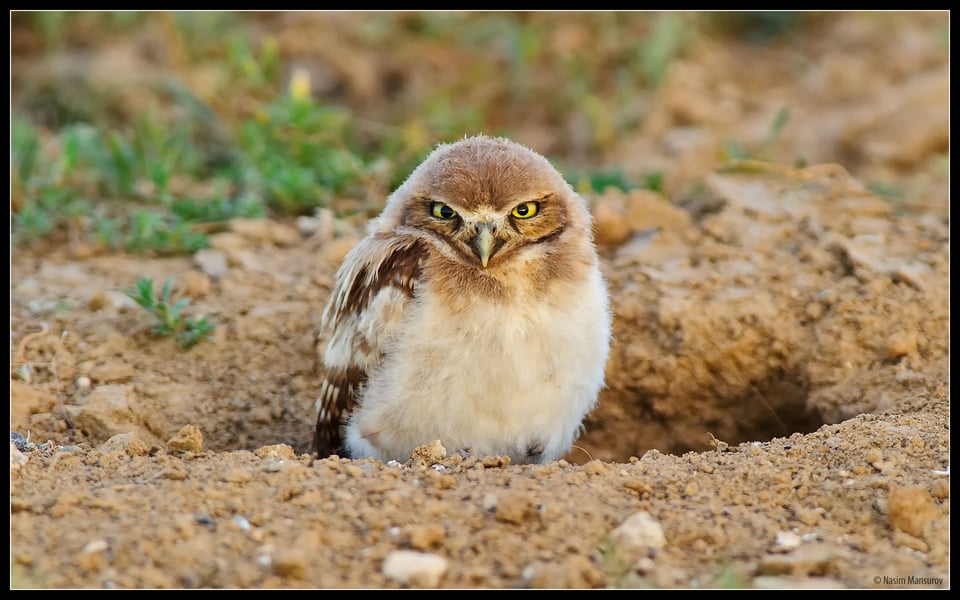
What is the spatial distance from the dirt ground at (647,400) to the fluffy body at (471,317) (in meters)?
0.47

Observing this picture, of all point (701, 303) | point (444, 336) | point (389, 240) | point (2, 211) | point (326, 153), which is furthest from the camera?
point (326, 153)

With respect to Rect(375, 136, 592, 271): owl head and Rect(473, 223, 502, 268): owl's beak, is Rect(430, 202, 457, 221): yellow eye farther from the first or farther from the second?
Rect(473, 223, 502, 268): owl's beak

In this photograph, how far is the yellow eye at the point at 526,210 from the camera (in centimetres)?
454

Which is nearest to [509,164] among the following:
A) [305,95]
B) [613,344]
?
[613,344]

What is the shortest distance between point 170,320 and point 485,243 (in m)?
1.75

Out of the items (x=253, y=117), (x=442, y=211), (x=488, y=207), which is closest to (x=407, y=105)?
(x=253, y=117)

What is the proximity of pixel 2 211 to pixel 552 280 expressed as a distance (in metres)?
3.32

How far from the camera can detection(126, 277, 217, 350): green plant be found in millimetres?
5137

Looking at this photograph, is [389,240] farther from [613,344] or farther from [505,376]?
[613,344]

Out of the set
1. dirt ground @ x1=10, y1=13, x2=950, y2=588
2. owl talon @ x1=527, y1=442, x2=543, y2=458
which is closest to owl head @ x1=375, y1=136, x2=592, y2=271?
owl talon @ x1=527, y1=442, x2=543, y2=458

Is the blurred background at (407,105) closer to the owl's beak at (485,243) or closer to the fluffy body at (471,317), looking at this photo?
the fluffy body at (471,317)

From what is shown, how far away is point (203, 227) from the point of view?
618 cm

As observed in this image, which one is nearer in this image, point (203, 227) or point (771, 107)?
point (203, 227)

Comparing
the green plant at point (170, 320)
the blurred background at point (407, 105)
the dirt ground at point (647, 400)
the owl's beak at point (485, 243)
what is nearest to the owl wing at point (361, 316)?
the owl's beak at point (485, 243)
